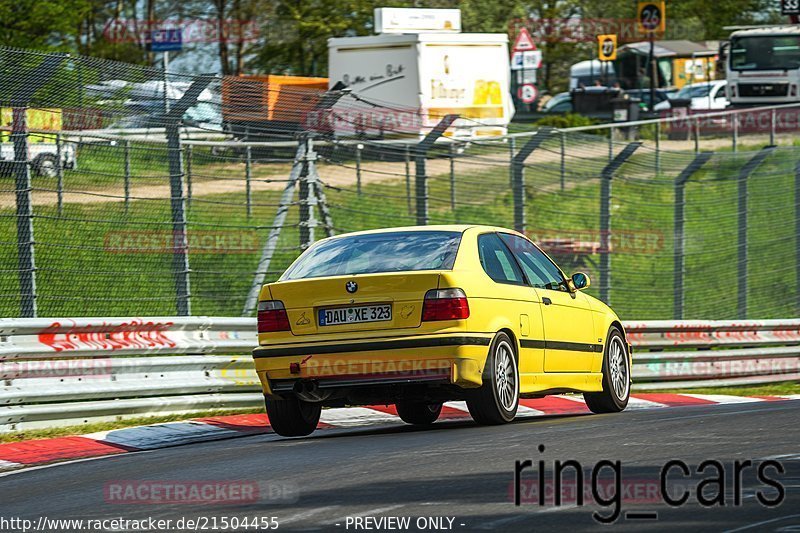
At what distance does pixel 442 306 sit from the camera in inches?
394

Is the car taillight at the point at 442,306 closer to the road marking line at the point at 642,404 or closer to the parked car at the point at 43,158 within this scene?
the parked car at the point at 43,158

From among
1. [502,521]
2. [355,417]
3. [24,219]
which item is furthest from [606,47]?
[502,521]

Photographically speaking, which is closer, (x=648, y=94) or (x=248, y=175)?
(x=248, y=175)

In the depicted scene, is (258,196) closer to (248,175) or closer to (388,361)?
(248,175)

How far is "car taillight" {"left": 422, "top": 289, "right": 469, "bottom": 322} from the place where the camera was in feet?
32.8

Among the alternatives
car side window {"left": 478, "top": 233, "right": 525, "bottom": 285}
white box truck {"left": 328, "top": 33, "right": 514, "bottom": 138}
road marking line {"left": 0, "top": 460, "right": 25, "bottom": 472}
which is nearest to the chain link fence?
road marking line {"left": 0, "top": 460, "right": 25, "bottom": 472}

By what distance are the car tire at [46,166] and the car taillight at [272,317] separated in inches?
108

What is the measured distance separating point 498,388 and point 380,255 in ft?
3.94
